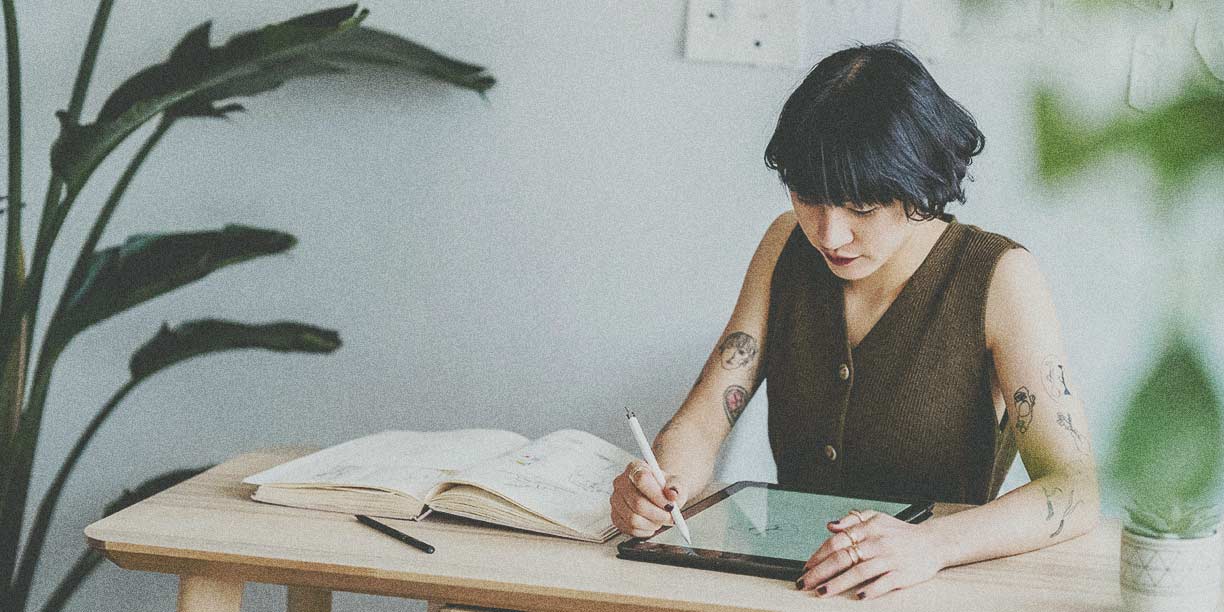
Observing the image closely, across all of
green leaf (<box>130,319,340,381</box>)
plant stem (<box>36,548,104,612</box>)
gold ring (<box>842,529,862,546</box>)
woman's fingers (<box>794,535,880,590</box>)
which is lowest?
plant stem (<box>36,548,104,612</box>)

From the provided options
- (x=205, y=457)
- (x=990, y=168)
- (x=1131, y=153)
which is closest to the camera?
(x=1131, y=153)

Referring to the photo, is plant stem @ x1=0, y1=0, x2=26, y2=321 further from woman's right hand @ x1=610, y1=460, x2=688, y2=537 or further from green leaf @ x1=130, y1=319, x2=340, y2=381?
woman's right hand @ x1=610, y1=460, x2=688, y2=537

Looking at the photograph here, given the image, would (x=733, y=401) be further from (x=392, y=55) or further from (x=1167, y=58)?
(x=1167, y=58)

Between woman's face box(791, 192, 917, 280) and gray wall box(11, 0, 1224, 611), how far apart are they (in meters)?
0.61

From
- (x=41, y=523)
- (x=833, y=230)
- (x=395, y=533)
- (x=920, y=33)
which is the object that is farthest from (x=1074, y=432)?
(x=41, y=523)

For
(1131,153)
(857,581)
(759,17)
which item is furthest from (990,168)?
(1131,153)

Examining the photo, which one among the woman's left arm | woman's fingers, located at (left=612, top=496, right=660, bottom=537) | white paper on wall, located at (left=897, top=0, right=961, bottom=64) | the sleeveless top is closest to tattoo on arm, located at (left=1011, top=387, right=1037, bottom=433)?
the woman's left arm

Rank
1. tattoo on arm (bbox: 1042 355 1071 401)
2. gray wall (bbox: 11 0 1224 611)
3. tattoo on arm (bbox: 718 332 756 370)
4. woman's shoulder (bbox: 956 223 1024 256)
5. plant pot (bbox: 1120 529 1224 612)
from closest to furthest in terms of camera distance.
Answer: plant pot (bbox: 1120 529 1224 612), tattoo on arm (bbox: 1042 355 1071 401), woman's shoulder (bbox: 956 223 1024 256), tattoo on arm (bbox: 718 332 756 370), gray wall (bbox: 11 0 1224 611)

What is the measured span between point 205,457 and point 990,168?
5.06 ft

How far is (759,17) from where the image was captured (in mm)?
1857

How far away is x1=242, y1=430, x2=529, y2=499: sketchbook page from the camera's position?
1.22 m

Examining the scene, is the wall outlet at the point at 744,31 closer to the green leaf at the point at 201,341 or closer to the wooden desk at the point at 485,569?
the green leaf at the point at 201,341

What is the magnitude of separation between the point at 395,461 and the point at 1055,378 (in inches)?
29.6

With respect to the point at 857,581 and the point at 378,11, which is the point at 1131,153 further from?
the point at 378,11
